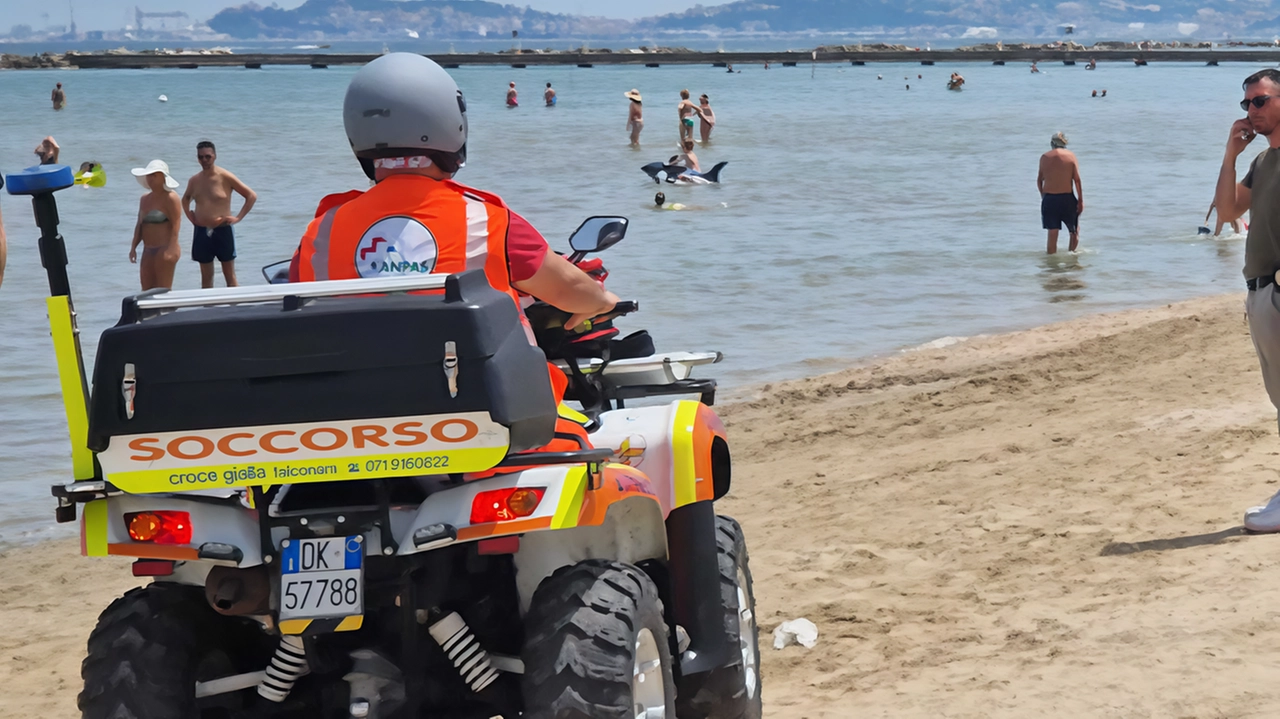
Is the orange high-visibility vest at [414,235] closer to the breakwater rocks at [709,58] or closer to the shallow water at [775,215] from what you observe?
the shallow water at [775,215]

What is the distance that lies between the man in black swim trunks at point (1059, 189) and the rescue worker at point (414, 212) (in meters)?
14.4

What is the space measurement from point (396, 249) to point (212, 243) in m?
11.2

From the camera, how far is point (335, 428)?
105 inches

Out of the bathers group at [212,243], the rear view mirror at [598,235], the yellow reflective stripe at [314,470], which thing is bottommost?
the bathers group at [212,243]

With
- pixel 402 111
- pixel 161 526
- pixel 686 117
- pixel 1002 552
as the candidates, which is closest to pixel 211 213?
pixel 1002 552

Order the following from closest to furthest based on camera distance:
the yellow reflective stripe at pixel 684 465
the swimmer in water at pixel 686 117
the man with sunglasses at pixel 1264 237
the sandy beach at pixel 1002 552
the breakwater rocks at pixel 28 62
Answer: the yellow reflective stripe at pixel 684 465 < the sandy beach at pixel 1002 552 < the man with sunglasses at pixel 1264 237 < the swimmer in water at pixel 686 117 < the breakwater rocks at pixel 28 62

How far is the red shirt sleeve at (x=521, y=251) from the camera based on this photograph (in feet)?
10.2

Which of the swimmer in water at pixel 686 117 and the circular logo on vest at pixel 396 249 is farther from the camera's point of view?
the swimmer in water at pixel 686 117

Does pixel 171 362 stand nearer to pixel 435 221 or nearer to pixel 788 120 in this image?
pixel 435 221

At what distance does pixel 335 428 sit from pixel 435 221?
608 millimetres

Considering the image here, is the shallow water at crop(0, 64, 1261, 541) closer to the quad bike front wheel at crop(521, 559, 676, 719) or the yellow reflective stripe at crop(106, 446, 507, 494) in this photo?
the yellow reflective stripe at crop(106, 446, 507, 494)

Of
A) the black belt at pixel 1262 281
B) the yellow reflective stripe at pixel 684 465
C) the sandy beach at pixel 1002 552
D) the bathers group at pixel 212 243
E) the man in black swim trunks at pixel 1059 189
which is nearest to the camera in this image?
the yellow reflective stripe at pixel 684 465

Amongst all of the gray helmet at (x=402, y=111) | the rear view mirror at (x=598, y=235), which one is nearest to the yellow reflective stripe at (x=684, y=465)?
the rear view mirror at (x=598, y=235)

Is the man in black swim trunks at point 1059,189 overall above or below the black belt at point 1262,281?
below
